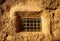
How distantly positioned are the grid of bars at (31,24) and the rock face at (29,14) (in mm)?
91

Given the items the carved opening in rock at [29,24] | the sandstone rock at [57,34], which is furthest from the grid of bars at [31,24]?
the sandstone rock at [57,34]

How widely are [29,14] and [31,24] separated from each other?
172 mm

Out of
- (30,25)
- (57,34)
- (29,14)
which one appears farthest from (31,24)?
(57,34)

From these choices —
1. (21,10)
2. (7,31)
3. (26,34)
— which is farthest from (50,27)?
(7,31)

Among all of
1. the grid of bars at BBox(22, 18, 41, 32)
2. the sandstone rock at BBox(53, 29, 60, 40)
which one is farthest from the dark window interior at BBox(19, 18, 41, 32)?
the sandstone rock at BBox(53, 29, 60, 40)

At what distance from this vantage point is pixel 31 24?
2.16m

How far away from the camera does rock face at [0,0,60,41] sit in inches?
80.2

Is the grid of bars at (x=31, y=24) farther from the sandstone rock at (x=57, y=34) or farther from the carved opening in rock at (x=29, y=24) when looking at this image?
the sandstone rock at (x=57, y=34)

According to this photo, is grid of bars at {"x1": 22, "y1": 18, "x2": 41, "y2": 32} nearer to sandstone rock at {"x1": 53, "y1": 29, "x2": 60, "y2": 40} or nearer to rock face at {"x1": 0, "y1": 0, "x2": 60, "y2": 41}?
rock face at {"x1": 0, "y1": 0, "x2": 60, "y2": 41}

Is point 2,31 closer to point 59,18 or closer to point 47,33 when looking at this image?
point 47,33

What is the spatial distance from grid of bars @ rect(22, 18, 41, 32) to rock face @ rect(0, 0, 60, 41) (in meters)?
0.09

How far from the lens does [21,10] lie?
6.75ft

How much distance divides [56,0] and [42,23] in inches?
16.1

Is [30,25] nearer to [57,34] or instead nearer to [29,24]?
[29,24]
